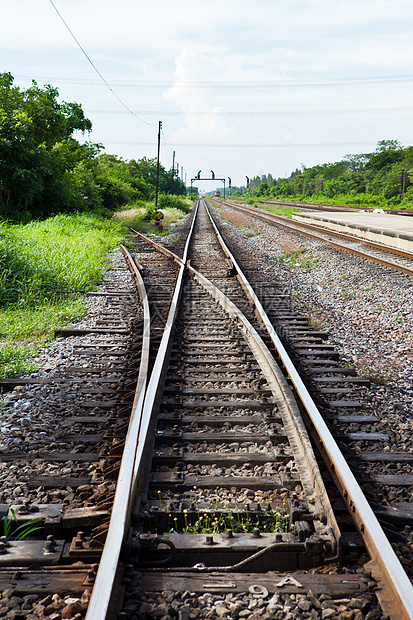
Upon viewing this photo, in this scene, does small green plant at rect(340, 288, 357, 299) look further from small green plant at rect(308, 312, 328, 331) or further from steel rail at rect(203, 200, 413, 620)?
steel rail at rect(203, 200, 413, 620)

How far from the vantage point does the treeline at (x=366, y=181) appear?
49.8m

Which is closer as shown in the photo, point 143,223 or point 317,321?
point 317,321

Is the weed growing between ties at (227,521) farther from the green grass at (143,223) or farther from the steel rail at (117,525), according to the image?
the green grass at (143,223)

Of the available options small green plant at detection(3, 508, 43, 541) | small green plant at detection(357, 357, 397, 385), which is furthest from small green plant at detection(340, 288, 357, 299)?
small green plant at detection(3, 508, 43, 541)

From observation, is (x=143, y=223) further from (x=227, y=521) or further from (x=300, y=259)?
(x=227, y=521)

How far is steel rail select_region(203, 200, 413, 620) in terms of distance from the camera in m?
1.92

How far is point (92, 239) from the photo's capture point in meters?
14.4

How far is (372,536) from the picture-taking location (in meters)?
2.25

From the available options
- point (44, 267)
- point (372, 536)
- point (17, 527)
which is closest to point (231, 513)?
point (372, 536)

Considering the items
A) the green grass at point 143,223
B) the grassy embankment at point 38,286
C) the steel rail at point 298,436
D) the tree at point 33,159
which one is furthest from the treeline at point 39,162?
the steel rail at point 298,436

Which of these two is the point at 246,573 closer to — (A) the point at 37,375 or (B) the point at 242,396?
(B) the point at 242,396

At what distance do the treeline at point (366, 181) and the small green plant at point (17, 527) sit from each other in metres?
43.3

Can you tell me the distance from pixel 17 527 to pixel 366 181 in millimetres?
67104

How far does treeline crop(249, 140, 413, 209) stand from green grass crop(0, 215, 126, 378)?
36.4m
